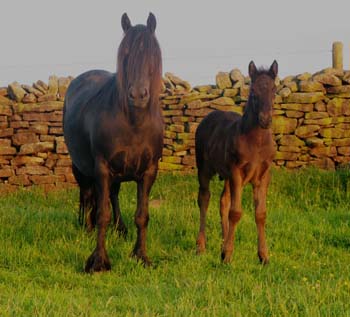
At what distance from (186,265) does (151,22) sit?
2.75 metres

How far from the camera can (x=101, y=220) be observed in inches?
274

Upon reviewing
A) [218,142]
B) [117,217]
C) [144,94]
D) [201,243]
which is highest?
[144,94]

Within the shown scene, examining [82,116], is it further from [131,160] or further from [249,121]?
[249,121]

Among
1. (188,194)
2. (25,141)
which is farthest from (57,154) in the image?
(188,194)

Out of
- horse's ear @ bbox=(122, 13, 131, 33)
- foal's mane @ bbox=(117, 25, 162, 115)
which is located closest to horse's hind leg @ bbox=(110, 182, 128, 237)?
foal's mane @ bbox=(117, 25, 162, 115)

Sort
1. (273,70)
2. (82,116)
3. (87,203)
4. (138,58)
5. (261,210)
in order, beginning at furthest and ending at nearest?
(87,203) → (82,116) → (261,210) → (273,70) → (138,58)

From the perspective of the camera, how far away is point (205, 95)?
13586mm

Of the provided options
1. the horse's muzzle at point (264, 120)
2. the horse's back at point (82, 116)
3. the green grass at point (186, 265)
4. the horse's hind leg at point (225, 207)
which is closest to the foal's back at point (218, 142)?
the horse's hind leg at point (225, 207)

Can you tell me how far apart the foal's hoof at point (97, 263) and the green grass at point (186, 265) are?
10 centimetres

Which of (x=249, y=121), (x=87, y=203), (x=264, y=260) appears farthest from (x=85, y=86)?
(x=264, y=260)

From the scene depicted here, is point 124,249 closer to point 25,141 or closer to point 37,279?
point 37,279

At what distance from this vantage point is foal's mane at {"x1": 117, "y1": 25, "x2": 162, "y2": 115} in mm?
6348

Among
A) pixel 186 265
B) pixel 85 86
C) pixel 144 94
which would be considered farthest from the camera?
pixel 85 86

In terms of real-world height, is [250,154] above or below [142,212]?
Result: above
